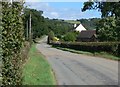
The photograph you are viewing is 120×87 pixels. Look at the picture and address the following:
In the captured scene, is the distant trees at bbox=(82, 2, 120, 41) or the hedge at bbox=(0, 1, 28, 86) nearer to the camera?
the hedge at bbox=(0, 1, 28, 86)

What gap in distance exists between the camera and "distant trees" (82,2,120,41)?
170ft

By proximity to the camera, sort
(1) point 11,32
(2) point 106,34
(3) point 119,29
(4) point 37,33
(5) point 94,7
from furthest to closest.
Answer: (4) point 37,33, (2) point 106,34, (5) point 94,7, (3) point 119,29, (1) point 11,32

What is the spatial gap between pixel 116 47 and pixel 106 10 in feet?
46.2

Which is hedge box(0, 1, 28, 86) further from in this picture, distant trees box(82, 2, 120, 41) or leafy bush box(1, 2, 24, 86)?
distant trees box(82, 2, 120, 41)

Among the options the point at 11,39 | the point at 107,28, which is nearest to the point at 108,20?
the point at 107,28

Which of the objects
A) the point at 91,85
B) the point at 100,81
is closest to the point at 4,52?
the point at 91,85

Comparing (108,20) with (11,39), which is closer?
(11,39)

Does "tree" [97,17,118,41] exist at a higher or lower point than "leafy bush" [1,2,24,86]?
lower

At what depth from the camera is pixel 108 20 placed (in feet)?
213

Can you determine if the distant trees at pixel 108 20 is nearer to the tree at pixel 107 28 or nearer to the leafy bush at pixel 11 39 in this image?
the tree at pixel 107 28

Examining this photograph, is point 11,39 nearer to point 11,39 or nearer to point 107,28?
point 11,39

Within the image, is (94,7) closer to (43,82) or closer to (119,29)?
(119,29)

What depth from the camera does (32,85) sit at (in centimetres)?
1476

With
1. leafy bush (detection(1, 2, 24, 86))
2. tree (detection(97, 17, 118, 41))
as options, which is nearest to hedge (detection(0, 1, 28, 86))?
leafy bush (detection(1, 2, 24, 86))
